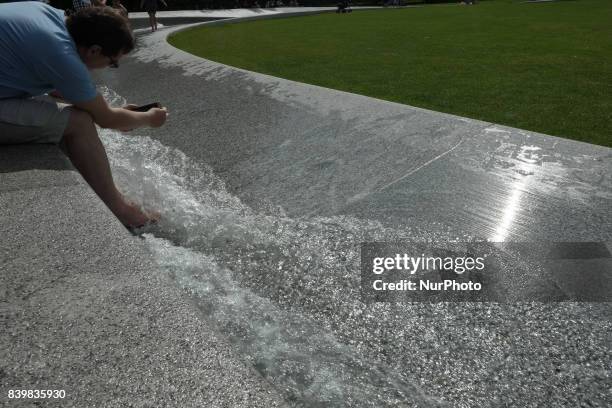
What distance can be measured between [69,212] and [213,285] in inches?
29.1

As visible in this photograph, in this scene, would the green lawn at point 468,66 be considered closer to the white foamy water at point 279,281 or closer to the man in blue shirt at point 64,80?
the white foamy water at point 279,281

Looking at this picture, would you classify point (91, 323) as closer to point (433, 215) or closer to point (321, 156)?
point (433, 215)

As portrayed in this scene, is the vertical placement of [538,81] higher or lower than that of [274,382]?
higher

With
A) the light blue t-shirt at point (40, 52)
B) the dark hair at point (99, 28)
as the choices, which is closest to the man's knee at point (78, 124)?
the light blue t-shirt at point (40, 52)

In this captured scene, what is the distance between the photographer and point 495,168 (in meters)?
3.58

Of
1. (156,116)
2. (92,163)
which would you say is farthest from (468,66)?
(92,163)

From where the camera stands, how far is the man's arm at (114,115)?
110 inches

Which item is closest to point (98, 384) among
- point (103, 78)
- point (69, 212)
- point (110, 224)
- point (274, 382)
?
point (274, 382)

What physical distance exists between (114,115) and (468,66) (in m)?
6.12

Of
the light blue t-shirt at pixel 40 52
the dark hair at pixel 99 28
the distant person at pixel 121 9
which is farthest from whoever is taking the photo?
the distant person at pixel 121 9

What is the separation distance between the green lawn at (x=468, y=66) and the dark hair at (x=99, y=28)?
3.29 meters

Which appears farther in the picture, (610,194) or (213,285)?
(610,194)

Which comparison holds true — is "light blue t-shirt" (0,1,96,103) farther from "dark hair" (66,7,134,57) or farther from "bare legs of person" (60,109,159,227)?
"bare legs of person" (60,109,159,227)

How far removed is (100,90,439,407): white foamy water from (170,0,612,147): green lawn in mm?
2518
